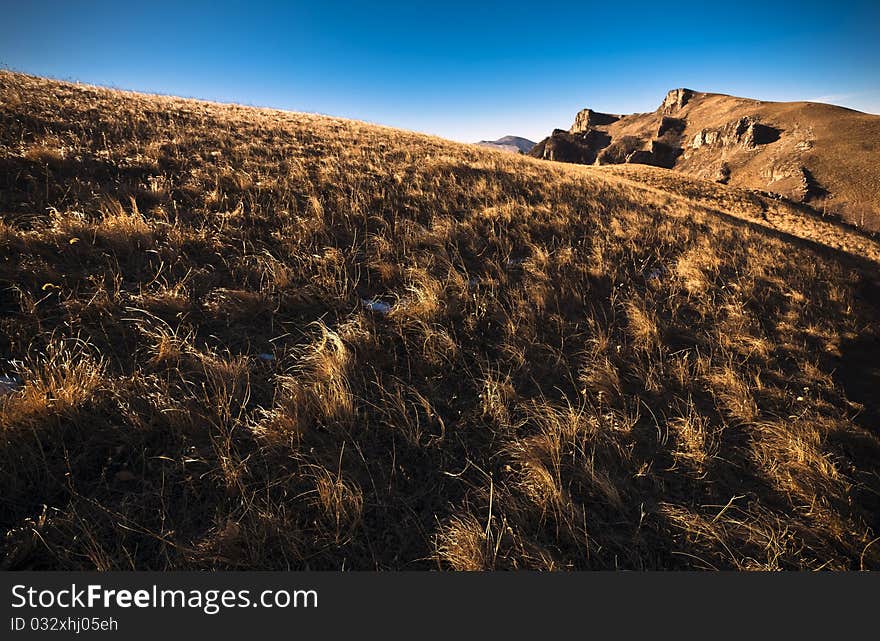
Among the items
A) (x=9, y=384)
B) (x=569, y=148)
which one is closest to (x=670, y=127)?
(x=569, y=148)

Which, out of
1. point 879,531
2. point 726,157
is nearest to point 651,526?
point 879,531

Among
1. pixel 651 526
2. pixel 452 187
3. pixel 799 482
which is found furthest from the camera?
pixel 452 187

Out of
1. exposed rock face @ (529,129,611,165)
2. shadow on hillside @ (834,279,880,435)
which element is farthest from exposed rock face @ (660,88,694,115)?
shadow on hillside @ (834,279,880,435)

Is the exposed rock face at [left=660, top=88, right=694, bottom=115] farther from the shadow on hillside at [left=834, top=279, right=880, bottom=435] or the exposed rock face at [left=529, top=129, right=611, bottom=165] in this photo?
the shadow on hillside at [left=834, top=279, right=880, bottom=435]

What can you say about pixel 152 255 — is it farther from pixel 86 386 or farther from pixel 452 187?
pixel 452 187

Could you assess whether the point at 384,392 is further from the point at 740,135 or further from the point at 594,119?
the point at 594,119

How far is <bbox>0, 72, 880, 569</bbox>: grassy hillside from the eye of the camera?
2.12 metres

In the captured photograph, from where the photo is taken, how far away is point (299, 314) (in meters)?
3.99

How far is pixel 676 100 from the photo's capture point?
17062cm

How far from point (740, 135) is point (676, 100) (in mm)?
83368

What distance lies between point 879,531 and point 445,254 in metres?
4.98

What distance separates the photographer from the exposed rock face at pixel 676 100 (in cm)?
16788

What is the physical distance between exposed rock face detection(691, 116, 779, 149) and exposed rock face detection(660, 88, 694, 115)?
211ft

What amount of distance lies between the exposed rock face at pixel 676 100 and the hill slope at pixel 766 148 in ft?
1.61
